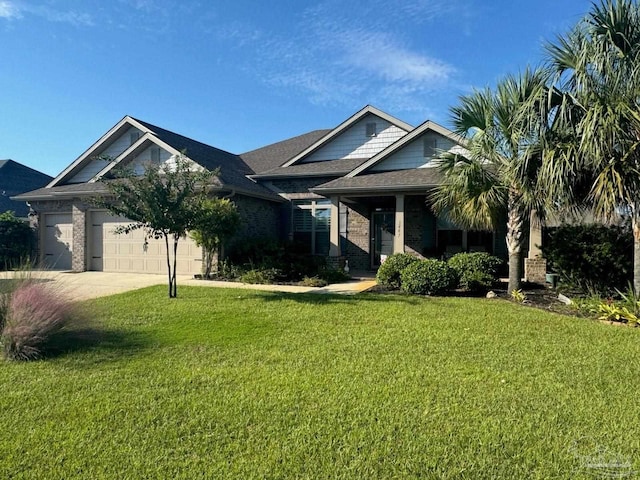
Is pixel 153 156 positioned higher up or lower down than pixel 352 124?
lower down

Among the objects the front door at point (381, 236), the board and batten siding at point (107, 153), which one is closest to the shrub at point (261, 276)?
the front door at point (381, 236)

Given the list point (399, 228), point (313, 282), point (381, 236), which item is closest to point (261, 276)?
point (313, 282)

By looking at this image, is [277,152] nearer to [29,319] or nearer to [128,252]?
[128,252]

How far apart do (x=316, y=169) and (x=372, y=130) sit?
290 cm

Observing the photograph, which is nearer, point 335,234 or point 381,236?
point 335,234

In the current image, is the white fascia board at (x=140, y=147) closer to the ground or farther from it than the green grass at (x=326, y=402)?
farther from it

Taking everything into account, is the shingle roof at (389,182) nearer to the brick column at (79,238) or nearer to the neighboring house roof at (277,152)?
the neighboring house roof at (277,152)

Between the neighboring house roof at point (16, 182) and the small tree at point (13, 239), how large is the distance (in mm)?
10294

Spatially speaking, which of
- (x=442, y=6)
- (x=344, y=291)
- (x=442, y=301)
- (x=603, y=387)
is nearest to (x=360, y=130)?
(x=442, y=6)

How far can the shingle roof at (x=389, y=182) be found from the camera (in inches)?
511

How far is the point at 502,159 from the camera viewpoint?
32.9 feet

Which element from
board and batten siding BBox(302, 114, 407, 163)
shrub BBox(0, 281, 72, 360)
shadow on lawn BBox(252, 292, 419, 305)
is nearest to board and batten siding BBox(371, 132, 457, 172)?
board and batten siding BBox(302, 114, 407, 163)

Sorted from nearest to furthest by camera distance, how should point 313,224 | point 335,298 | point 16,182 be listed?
point 335,298 < point 313,224 < point 16,182

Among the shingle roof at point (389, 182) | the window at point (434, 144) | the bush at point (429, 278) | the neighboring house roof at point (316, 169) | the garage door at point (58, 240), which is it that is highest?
the window at point (434, 144)
